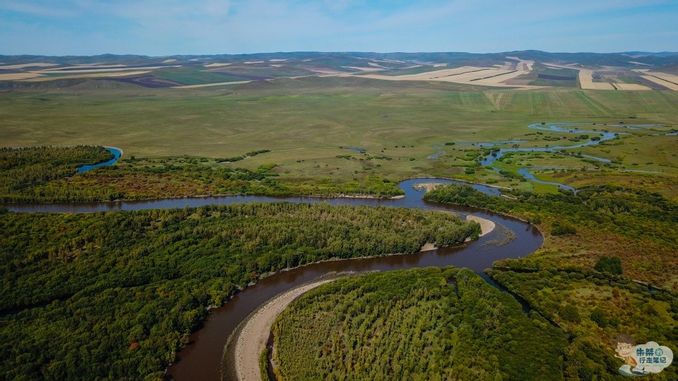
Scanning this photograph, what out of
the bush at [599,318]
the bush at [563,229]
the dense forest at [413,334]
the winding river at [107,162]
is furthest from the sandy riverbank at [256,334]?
the winding river at [107,162]

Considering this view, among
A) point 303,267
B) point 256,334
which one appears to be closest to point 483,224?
point 303,267

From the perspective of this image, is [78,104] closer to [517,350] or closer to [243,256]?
[243,256]

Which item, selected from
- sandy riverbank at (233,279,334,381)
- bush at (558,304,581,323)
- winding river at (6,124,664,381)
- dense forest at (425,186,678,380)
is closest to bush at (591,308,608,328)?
dense forest at (425,186,678,380)

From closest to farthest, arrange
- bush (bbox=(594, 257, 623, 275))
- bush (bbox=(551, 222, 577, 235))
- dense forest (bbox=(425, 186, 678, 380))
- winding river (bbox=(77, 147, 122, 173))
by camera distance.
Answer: dense forest (bbox=(425, 186, 678, 380)), bush (bbox=(594, 257, 623, 275)), bush (bbox=(551, 222, 577, 235)), winding river (bbox=(77, 147, 122, 173))

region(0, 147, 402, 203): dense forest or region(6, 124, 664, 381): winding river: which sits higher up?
region(0, 147, 402, 203): dense forest

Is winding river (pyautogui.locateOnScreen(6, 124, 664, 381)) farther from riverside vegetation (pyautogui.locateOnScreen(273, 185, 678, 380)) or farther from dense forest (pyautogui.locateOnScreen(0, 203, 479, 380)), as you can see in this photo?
riverside vegetation (pyautogui.locateOnScreen(273, 185, 678, 380))

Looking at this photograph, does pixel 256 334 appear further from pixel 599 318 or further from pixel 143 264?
pixel 599 318

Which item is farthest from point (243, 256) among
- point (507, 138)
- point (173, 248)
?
point (507, 138)
